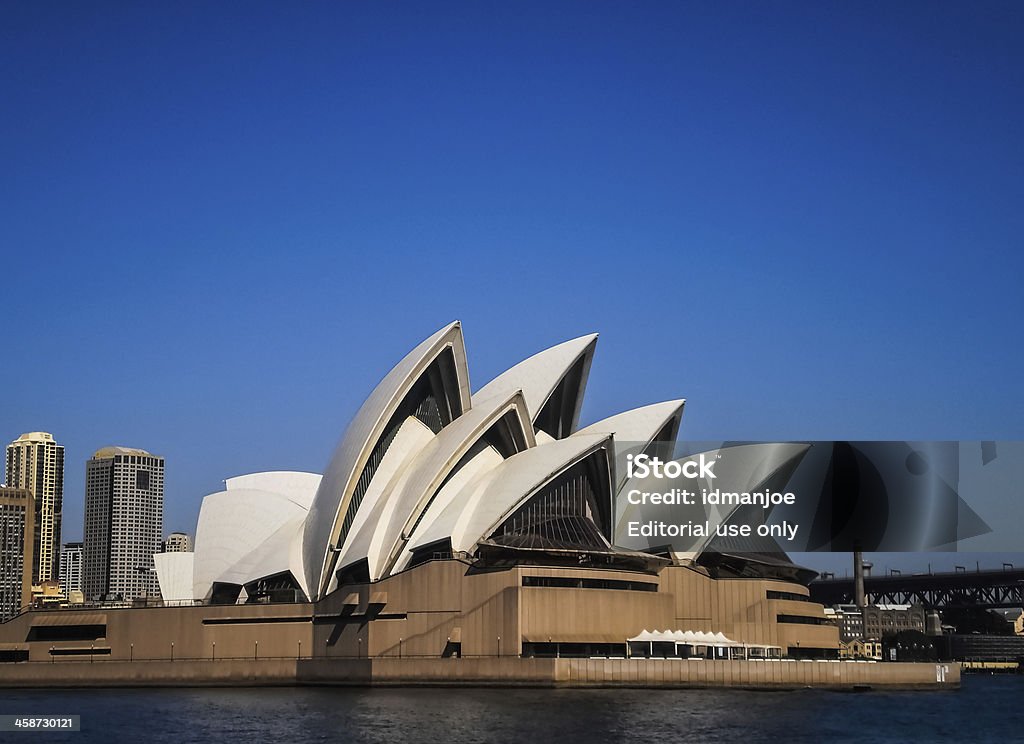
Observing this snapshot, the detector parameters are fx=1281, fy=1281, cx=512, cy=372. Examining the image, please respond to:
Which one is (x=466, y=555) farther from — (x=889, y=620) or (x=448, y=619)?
(x=889, y=620)

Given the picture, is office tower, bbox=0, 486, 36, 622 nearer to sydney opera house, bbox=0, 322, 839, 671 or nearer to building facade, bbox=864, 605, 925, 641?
sydney opera house, bbox=0, 322, 839, 671

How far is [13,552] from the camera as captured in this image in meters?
149

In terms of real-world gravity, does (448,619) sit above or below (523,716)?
above

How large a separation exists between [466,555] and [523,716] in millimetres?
20010

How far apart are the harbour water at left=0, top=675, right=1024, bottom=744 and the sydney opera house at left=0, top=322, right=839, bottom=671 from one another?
200 inches

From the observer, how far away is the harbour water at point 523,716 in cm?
3991

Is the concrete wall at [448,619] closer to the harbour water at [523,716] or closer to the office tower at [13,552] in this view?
the harbour water at [523,716]

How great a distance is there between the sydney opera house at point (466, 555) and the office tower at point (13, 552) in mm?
77768

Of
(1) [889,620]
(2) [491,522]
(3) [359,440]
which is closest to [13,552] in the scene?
(3) [359,440]

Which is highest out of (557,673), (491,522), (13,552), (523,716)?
(13,552)

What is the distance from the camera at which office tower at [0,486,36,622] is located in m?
148

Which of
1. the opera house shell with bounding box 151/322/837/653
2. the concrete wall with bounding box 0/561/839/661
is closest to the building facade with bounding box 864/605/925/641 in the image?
the concrete wall with bounding box 0/561/839/661

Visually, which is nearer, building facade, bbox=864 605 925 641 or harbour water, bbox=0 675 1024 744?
harbour water, bbox=0 675 1024 744

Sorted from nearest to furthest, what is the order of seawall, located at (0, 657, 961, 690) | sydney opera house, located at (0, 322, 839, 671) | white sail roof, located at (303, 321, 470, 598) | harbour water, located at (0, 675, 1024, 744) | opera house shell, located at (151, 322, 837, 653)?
harbour water, located at (0, 675, 1024, 744) < seawall, located at (0, 657, 961, 690) < sydney opera house, located at (0, 322, 839, 671) < opera house shell, located at (151, 322, 837, 653) < white sail roof, located at (303, 321, 470, 598)
